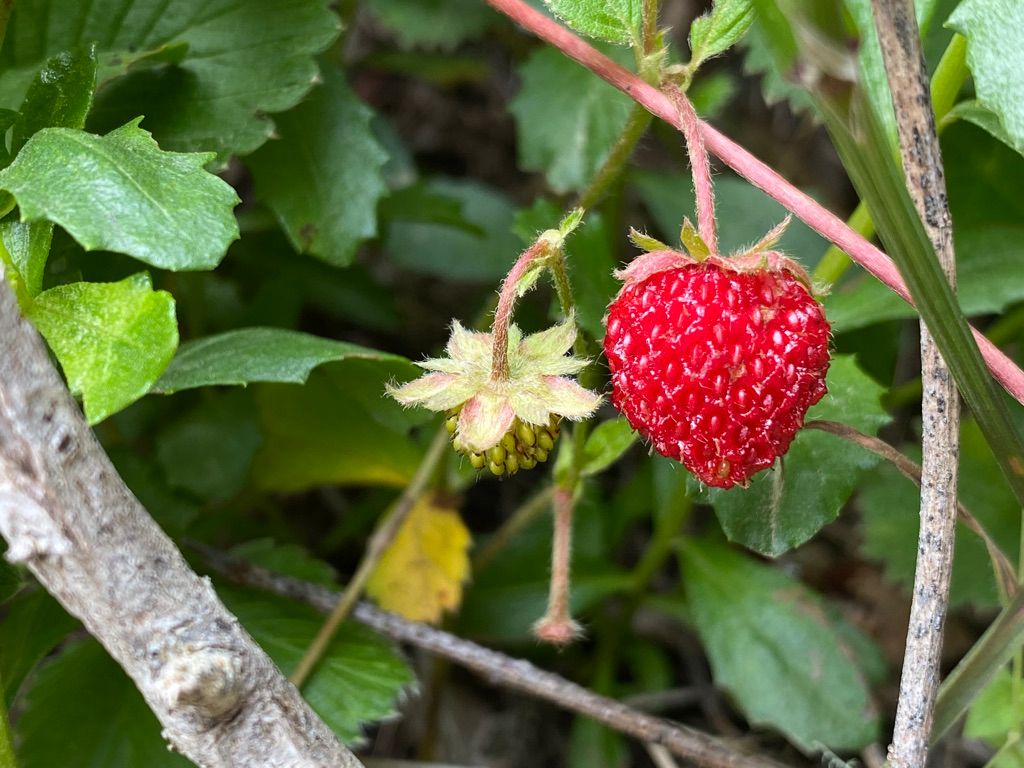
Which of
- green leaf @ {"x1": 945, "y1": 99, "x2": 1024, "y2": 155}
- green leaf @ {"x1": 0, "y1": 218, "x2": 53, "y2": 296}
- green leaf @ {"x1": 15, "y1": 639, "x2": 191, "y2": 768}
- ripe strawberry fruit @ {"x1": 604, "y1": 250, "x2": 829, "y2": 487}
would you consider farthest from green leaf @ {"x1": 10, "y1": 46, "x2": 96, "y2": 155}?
green leaf @ {"x1": 945, "y1": 99, "x2": 1024, "y2": 155}

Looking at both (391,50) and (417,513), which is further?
(391,50)

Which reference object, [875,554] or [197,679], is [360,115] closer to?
[197,679]

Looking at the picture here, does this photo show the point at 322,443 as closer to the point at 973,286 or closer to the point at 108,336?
the point at 108,336

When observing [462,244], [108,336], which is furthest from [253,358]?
[462,244]

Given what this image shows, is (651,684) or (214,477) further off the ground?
(214,477)

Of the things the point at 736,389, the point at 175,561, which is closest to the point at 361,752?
the point at 175,561

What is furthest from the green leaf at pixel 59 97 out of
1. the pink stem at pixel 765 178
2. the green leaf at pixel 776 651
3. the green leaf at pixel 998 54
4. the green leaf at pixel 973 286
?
the green leaf at pixel 776 651
